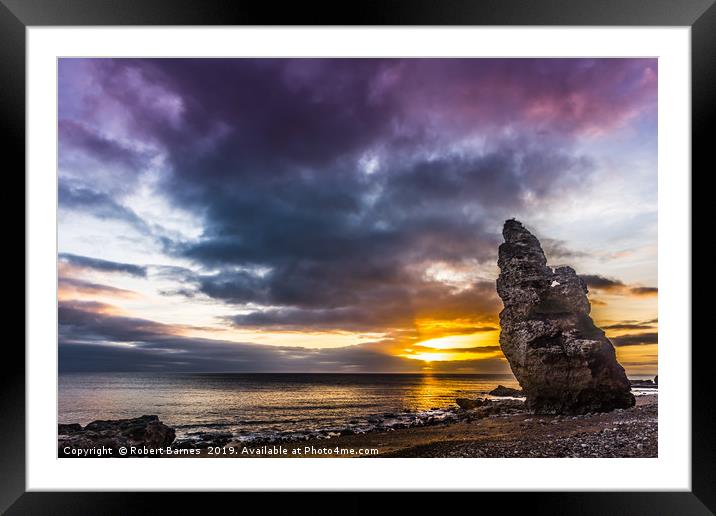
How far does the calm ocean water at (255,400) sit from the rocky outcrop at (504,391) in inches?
30.1

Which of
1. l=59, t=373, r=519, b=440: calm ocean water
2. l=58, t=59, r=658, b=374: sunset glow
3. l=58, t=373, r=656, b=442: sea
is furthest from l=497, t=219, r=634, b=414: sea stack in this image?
l=59, t=373, r=519, b=440: calm ocean water

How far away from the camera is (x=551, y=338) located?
21.0 feet

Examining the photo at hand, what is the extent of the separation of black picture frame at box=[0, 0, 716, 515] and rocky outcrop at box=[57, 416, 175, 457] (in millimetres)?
2453

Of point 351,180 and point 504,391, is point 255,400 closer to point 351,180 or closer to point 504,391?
point 504,391

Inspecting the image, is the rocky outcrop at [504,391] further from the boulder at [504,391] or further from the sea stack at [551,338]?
the sea stack at [551,338]

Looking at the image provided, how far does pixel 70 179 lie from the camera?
4902 mm

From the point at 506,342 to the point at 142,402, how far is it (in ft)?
29.2

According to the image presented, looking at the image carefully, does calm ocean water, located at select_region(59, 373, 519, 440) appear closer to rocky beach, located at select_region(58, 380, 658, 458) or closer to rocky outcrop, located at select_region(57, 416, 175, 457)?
rocky beach, located at select_region(58, 380, 658, 458)

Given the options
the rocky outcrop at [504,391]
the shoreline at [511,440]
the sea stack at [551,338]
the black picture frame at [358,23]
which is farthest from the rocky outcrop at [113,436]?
the rocky outcrop at [504,391]

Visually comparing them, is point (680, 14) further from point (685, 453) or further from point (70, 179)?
point (70, 179)

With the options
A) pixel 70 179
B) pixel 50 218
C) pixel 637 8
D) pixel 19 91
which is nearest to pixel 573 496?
pixel 637 8

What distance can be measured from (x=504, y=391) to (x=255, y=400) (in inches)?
285

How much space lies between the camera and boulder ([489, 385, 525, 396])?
13.1m

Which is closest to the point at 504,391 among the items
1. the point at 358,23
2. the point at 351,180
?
the point at 351,180
